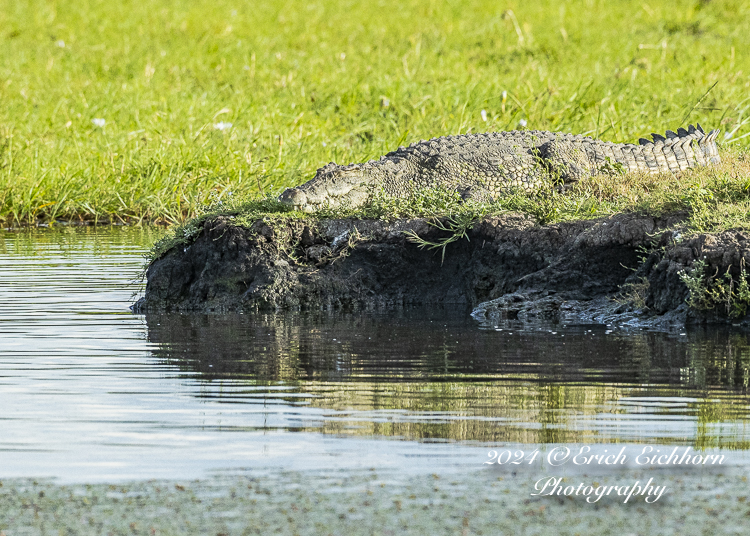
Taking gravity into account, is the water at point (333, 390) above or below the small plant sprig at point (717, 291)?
below

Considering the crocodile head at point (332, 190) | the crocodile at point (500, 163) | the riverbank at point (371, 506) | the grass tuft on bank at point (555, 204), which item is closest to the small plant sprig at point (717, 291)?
the grass tuft on bank at point (555, 204)

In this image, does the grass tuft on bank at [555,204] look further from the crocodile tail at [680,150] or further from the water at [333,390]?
the crocodile tail at [680,150]

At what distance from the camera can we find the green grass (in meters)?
12.2

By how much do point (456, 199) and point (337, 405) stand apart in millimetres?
3828

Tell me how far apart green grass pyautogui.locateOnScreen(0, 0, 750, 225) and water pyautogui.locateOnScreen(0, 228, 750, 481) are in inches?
78.8

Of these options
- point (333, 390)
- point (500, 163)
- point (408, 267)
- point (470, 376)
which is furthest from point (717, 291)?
point (500, 163)

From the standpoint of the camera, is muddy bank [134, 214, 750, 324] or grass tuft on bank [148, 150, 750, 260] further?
grass tuft on bank [148, 150, 750, 260]

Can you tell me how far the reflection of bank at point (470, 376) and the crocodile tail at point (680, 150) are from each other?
11.8 ft

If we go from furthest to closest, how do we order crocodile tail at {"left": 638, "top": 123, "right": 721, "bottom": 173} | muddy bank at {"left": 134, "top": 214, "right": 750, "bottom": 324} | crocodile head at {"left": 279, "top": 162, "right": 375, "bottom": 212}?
crocodile tail at {"left": 638, "top": 123, "right": 721, "bottom": 173}
crocodile head at {"left": 279, "top": 162, "right": 375, "bottom": 212}
muddy bank at {"left": 134, "top": 214, "right": 750, "bottom": 324}

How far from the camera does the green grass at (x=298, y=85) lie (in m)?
12.2

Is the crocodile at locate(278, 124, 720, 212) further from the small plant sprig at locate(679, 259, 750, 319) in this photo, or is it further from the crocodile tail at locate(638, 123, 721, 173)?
the small plant sprig at locate(679, 259, 750, 319)

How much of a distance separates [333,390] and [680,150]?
6.36m

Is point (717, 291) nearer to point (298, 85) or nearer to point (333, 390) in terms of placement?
point (333, 390)

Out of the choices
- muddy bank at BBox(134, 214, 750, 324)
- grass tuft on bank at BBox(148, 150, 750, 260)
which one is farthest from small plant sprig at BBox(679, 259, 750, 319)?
grass tuft on bank at BBox(148, 150, 750, 260)
